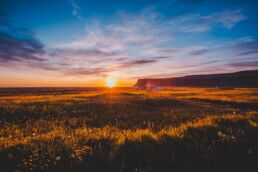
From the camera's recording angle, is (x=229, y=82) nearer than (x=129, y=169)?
No

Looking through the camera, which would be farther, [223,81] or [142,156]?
[223,81]

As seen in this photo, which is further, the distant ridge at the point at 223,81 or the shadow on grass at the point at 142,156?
the distant ridge at the point at 223,81

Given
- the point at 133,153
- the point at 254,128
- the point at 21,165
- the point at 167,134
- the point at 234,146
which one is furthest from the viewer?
the point at 254,128

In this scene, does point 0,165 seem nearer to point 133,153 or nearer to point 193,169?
point 133,153

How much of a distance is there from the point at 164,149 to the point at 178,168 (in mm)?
903

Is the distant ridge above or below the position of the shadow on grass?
above

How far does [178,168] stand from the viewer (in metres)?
4.56

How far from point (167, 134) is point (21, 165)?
14.3 ft

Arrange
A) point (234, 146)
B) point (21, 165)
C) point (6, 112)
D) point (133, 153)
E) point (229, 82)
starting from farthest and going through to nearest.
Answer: point (229, 82) → point (6, 112) → point (234, 146) → point (133, 153) → point (21, 165)

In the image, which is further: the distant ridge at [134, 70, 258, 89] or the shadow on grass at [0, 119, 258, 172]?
the distant ridge at [134, 70, 258, 89]

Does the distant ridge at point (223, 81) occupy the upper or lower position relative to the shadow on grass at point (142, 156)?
upper

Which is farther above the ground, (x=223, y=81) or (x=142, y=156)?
(x=223, y=81)

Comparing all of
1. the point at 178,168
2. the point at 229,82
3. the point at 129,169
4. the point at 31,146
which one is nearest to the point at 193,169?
the point at 178,168

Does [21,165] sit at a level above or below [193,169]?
above
